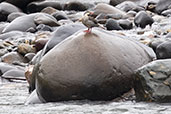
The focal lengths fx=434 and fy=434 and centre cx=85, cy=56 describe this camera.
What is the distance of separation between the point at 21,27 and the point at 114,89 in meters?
10.2

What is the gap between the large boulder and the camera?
4.80 metres

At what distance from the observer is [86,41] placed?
5082 millimetres

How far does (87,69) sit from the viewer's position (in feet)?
15.9

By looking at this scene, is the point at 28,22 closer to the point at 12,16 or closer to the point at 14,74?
the point at 12,16

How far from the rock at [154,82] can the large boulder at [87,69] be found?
0.82 feet

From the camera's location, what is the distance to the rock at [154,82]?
14.8 feet

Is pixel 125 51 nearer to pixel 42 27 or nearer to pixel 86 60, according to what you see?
pixel 86 60

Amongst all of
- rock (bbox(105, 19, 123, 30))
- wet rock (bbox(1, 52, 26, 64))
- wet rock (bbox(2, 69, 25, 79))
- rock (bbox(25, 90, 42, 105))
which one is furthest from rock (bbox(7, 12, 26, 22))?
rock (bbox(25, 90, 42, 105))

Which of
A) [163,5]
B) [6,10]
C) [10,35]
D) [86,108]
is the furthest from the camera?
[6,10]

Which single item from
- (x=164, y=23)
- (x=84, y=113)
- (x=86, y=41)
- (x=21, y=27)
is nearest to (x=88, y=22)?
(x=86, y=41)

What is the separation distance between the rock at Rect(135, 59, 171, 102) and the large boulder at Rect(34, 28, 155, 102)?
0.82ft

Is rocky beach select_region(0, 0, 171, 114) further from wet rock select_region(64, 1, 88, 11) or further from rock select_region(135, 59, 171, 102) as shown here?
wet rock select_region(64, 1, 88, 11)

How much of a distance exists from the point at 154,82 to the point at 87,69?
2.51 feet

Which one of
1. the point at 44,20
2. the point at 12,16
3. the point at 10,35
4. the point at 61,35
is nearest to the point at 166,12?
the point at 44,20
